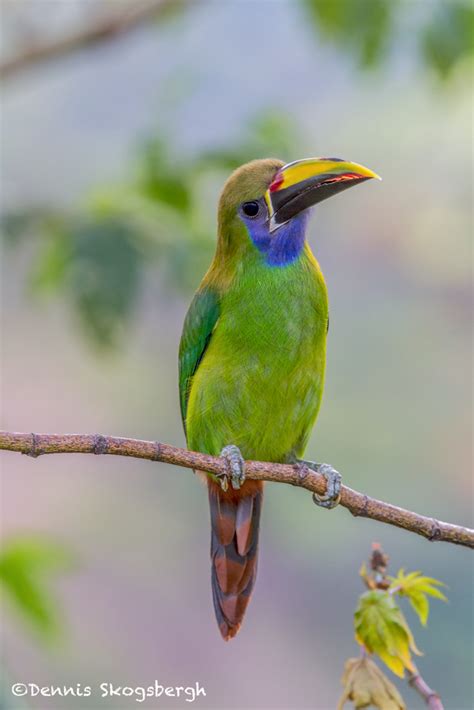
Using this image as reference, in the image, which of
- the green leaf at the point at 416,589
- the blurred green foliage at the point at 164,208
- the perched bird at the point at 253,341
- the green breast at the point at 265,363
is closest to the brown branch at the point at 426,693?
the green leaf at the point at 416,589

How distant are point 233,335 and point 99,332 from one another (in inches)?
28.7

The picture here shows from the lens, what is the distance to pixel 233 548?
3.13 m

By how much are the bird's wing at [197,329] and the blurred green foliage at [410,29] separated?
1.23 meters

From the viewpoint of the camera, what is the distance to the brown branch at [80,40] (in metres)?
4.09

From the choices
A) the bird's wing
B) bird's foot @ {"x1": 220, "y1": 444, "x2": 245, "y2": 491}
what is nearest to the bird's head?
the bird's wing

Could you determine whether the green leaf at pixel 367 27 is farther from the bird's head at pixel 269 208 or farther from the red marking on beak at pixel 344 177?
the red marking on beak at pixel 344 177

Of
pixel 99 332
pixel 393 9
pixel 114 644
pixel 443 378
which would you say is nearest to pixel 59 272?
pixel 99 332

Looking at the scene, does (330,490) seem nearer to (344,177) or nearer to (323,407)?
(344,177)

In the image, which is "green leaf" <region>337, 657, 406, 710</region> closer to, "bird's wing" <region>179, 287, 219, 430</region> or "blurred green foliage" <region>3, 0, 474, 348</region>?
"bird's wing" <region>179, 287, 219, 430</region>

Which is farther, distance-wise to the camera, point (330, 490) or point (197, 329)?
point (197, 329)

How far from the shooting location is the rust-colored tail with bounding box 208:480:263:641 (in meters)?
3.00

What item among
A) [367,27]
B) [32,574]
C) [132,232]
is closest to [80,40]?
[132,232]

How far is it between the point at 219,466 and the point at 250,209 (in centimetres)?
85

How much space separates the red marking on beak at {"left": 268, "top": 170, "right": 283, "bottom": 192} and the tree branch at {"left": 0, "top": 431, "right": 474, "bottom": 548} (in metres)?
0.79
